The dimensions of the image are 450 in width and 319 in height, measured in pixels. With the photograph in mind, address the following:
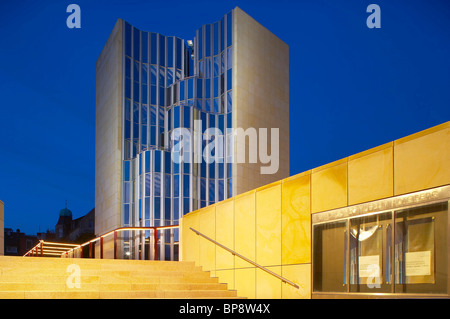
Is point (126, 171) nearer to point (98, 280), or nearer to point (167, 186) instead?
point (167, 186)

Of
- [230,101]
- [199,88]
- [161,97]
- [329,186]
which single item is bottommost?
[329,186]

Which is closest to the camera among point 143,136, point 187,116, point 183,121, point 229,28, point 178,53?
point 183,121

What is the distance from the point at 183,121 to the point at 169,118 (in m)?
2.22

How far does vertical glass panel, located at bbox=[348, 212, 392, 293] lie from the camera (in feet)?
21.5

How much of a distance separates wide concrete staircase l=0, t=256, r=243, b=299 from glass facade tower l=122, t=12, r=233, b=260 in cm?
1823

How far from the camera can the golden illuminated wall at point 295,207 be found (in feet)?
20.0

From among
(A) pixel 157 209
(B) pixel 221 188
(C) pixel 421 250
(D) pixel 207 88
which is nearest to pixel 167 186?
(A) pixel 157 209

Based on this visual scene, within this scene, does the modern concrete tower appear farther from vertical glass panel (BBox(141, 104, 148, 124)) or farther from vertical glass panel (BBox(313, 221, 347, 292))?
vertical glass panel (BBox(313, 221, 347, 292))

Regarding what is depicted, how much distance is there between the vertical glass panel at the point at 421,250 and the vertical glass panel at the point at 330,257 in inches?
46.3

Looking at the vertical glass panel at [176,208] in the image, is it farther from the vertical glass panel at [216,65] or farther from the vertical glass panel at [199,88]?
the vertical glass panel at [216,65]

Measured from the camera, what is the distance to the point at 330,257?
7.64 metres

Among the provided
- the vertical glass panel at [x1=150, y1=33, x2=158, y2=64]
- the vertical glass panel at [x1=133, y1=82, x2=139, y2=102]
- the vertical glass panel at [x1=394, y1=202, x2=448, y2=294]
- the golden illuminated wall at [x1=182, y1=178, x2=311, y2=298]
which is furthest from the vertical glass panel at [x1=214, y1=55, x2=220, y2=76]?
the vertical glass panel at [x1=394, y1=202, x2=448, y2=294]

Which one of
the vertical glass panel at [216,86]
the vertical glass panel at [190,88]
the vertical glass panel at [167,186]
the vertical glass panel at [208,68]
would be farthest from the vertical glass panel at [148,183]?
the vertical glass panel at [208,68]

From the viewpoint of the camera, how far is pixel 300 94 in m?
139
